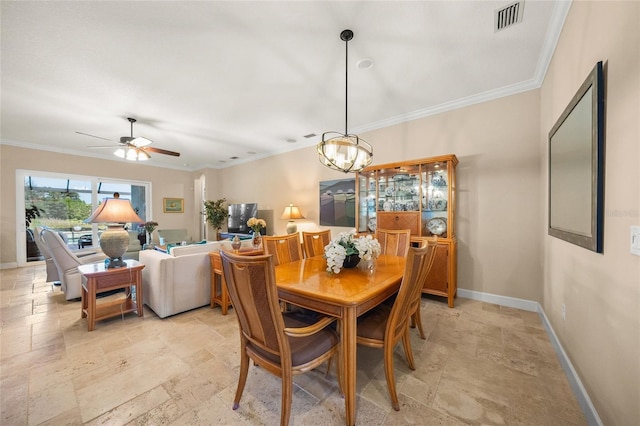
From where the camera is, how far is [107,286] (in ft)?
8.57

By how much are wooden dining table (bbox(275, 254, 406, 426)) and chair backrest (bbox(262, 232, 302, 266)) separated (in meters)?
0.34

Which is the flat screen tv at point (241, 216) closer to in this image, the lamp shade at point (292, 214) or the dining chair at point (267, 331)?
the lamp shade at point (292, 214)

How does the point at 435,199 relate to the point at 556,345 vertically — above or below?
above

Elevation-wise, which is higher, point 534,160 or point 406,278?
point 534,160

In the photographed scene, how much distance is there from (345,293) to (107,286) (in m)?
2.79

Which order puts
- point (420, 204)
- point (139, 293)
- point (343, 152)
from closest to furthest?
point (343, 152) → point (139, 293) → point (420, 204)

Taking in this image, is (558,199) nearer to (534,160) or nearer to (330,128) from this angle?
(534,160)

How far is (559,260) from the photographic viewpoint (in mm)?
2098

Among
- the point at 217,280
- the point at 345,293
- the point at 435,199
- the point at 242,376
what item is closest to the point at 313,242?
the point at 217,280

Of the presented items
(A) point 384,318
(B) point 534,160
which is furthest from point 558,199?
(A) point 384,318

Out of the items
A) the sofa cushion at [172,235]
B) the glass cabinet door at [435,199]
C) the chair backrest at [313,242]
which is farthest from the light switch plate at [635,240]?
the sofa cushion at [172,235]

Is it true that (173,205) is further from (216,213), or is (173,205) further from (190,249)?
(190,249)

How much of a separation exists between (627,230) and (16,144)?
29.7 feet

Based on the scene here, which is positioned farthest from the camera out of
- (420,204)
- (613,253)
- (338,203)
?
(338,203)
